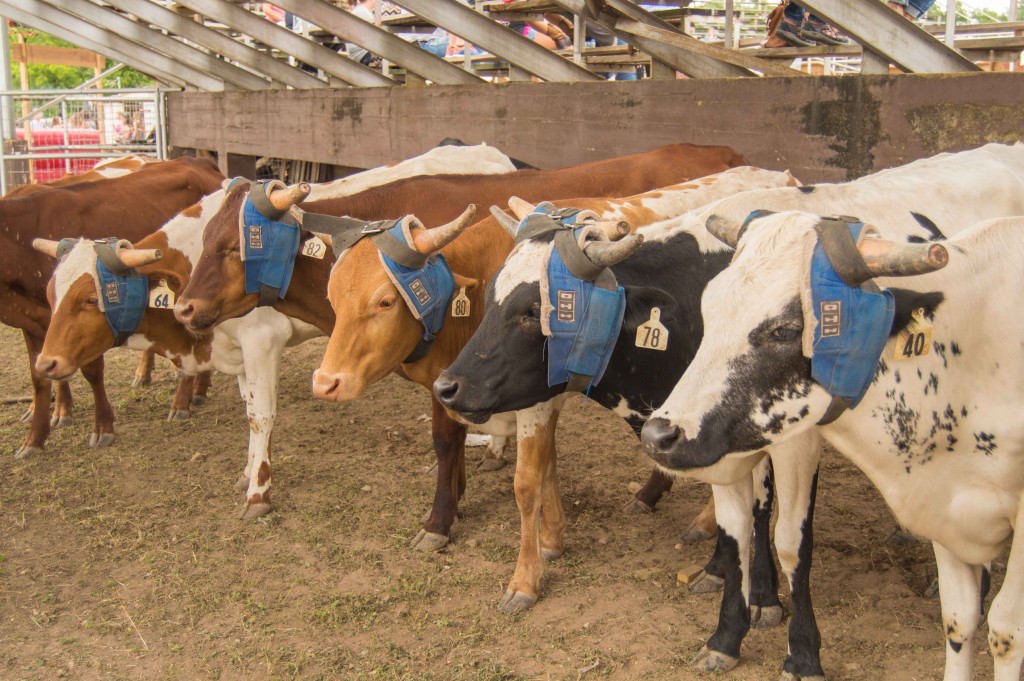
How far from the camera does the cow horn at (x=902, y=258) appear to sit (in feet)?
8.18

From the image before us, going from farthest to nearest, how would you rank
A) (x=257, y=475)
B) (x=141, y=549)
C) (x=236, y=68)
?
(x=236, y=68), (x=257, y=475), (x=141, y=549)

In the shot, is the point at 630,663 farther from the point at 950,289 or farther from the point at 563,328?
the point at 950,289

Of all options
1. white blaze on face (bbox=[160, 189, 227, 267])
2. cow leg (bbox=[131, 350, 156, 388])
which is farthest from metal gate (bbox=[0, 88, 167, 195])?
white blaze on face (bbox=[160, 189, 227, 267])

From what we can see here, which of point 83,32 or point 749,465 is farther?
point 83,32

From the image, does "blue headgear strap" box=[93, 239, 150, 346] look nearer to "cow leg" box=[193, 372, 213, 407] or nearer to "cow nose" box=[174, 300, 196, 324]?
"cow nose" box=[174, 300, 196, 324]

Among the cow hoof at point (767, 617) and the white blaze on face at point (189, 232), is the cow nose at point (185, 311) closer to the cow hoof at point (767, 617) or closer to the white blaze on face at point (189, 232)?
the white blaze on face at point (189, 232)

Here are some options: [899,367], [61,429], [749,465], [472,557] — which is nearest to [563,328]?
[749,465]

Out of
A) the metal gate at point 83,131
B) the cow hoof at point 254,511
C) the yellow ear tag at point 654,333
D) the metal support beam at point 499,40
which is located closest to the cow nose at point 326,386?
the yellow ear tag at point 654,333

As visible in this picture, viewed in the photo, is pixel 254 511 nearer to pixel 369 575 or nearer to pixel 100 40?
pixel 369 575

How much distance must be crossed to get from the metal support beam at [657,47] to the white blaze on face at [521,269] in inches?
137

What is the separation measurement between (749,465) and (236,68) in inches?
492

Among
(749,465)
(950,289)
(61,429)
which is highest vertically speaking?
(950,289)

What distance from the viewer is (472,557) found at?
4.80 m

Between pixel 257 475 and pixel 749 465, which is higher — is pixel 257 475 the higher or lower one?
the lower one
